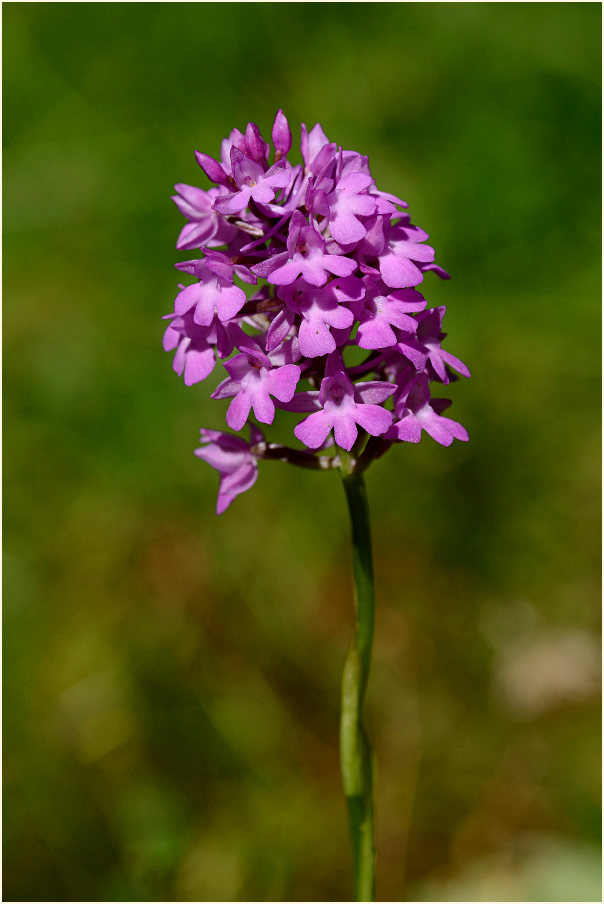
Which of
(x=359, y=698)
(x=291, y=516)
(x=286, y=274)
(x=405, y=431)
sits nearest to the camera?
(x=286, y=274)

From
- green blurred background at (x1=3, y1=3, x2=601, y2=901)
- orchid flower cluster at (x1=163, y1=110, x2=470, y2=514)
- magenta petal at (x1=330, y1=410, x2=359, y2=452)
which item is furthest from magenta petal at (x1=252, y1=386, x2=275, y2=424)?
green blurred background at (x1=3, y1=3, x2=601, y2=901)

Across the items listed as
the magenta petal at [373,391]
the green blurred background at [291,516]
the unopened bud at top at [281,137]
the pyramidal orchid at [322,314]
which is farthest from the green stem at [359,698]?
the green blurred background at [291,516]

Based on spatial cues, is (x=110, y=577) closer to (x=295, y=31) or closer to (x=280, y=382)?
(x=280, y=382)

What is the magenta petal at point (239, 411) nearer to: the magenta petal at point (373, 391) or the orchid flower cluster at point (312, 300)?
the orchid flower cluster at point (312, 300)

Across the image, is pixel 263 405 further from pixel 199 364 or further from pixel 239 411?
pixel 199 364

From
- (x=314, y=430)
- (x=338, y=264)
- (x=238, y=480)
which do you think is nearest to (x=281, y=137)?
(x=338, y=264)

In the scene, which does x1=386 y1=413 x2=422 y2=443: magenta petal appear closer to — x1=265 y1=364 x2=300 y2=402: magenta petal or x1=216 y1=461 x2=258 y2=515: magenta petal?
x1=265 y1=364 x2=300 y2=402: magenta petal
